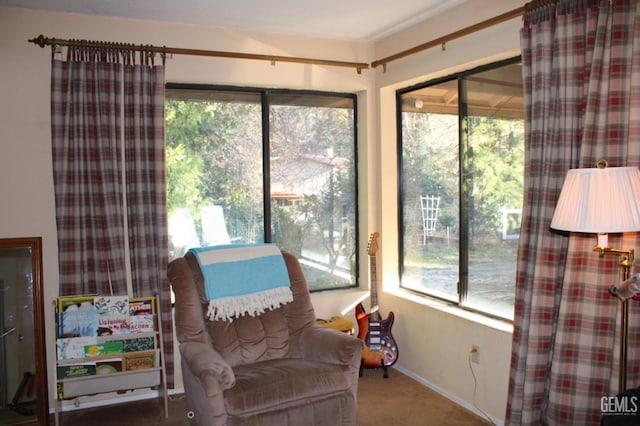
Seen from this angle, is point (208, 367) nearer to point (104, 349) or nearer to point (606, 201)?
point (104, 349)

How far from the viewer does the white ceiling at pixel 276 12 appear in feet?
10.8

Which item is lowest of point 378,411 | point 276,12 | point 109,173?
point 378,411

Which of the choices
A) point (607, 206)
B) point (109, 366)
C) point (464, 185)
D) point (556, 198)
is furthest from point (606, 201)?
point (109, 366)

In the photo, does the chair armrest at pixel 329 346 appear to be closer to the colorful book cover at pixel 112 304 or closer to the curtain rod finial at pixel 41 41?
the colorful book cover at pixel 112 304

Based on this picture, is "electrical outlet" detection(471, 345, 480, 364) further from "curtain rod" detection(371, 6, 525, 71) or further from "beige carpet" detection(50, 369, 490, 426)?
"curtain rod" detection(371, 6, 525, 71)

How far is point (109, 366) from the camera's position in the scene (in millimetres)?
3320

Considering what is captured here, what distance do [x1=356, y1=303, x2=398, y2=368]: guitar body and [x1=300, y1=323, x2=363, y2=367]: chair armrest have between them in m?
0.79

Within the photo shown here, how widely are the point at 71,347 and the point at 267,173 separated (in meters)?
1.78

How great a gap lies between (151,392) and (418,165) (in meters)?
2.53

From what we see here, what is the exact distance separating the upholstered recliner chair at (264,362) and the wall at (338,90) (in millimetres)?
911

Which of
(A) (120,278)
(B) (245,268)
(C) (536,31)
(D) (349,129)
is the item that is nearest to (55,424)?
(A) (120,278)

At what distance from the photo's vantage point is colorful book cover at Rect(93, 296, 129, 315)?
3.34m

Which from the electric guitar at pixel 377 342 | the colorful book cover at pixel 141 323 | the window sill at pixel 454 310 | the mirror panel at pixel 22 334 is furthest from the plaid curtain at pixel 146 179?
the window sill at pixel 454 310

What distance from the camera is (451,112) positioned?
3715mm
